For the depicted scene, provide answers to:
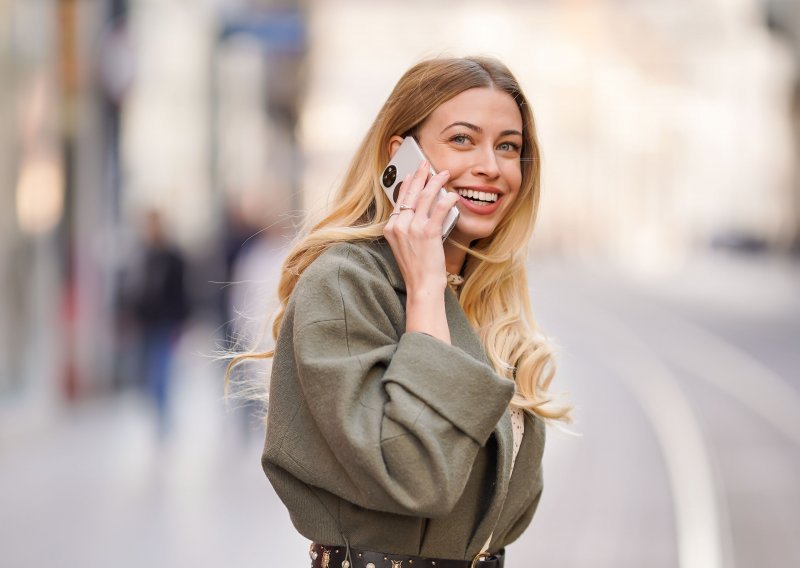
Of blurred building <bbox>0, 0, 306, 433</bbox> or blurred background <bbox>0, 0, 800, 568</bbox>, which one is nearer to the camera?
blurred background <bbox>0, 0, 800, 568</bbox>

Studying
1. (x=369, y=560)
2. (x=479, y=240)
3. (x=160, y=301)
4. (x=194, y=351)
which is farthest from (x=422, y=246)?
(x=160, y=301)

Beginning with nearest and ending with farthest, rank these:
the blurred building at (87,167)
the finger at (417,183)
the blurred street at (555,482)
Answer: the finger at (417,183)
the blurred street at (555,482)
the blurred building at (87,167)

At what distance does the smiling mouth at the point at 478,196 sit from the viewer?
2492 millimetres

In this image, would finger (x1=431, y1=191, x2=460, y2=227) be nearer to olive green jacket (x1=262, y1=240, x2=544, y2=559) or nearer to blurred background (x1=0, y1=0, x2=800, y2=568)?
olive green jacket (x1=262, y1=240, x2=544, y2=559)

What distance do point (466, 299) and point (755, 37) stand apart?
102 meters

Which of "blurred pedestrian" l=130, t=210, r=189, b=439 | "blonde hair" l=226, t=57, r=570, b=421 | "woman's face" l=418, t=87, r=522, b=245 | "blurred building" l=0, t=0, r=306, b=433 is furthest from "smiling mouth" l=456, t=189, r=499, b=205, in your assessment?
"blurred building" l=0, t=0, r=306, b=433

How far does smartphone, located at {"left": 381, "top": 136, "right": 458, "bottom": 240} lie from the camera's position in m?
2.38

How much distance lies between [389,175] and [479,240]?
1.07 feet

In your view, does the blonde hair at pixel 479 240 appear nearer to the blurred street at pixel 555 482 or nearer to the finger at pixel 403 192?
the finger at pixel 403 192

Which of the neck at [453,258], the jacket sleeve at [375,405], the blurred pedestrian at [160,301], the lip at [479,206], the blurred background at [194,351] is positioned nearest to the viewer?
the jacket sleeve at [375,405]

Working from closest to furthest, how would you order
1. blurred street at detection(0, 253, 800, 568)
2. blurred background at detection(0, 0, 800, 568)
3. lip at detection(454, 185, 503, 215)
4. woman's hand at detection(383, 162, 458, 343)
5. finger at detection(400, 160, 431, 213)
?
woman's hand at detection(383, 162, 458, 343), finger at detection(400, 160, 431, 213), lip at detection(454, 185, 503, 215), blurred street at detection(0, 253, 800, 568), blurred background at detection(0, 0, 800, 568)

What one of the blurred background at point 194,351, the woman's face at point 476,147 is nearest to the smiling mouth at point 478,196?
the woman's face at point 476,147

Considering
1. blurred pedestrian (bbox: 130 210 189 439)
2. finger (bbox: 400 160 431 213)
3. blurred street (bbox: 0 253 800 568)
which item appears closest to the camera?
finger (bbox: 400 160 431 213)

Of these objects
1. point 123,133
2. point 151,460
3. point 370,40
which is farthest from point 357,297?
point 370,40
